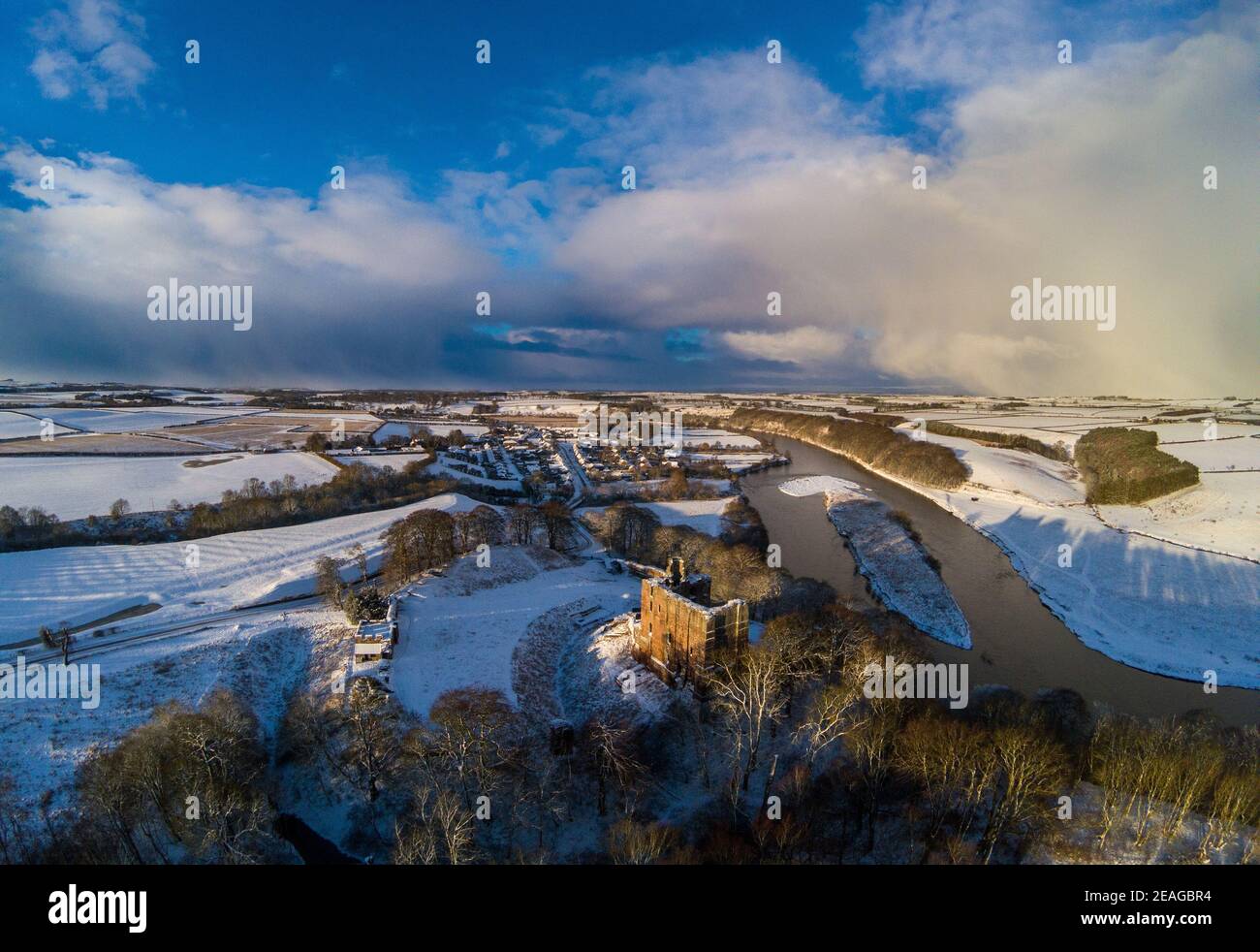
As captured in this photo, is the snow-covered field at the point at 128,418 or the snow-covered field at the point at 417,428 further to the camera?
the snow-covered field at the point at 417,428

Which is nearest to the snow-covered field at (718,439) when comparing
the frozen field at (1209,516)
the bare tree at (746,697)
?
the frozen field at (1209,516)

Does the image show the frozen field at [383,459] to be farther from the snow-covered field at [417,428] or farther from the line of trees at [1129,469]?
the line of trees at [1129,469]

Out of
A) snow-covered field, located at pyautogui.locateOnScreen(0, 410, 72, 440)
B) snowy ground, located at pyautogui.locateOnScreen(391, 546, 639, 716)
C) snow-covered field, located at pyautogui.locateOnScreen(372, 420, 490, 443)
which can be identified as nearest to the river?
snowy ground, located at pyautogui.locateOnScreen(391, 546, 639, 716)

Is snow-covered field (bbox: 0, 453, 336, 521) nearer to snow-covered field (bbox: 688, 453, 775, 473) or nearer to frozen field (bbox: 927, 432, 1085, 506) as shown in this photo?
snow-covered field (bbox: 688, 453, 775, 473)

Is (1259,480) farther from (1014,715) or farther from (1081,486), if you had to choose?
(1014,715)

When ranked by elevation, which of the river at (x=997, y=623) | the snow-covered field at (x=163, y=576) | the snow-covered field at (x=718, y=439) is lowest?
the river at (x=997, y=623)

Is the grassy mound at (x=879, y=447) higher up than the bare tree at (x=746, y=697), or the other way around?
the grassy mound at (x=879, y=447)

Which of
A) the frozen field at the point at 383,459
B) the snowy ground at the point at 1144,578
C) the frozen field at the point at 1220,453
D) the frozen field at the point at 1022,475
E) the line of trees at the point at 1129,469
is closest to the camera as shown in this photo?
the snowy ground at the point at 1144,578
